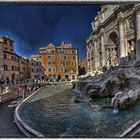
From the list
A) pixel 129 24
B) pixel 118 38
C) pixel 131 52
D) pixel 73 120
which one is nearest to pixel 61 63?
pixel 73 120

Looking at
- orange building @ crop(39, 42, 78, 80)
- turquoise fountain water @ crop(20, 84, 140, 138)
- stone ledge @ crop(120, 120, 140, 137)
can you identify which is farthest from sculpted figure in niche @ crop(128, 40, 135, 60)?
stone ledge @ crop(120, 120, 140, 137)

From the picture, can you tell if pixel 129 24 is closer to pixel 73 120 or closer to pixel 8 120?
pixel 73 120

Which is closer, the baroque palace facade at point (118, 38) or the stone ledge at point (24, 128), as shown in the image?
the stone ledge at point (24, 128)

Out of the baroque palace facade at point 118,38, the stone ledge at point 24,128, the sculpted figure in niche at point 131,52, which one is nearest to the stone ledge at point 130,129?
the stone ledge at point 24,128

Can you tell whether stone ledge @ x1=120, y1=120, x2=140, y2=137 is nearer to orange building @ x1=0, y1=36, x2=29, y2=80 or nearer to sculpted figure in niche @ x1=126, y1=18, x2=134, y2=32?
orange building @ x1=0, y1=36, x2=29, y2=80

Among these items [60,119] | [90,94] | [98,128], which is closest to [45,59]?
[60,119]

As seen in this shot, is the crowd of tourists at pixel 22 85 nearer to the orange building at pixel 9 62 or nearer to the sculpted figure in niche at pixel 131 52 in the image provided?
the orange building at pixel 9 62
